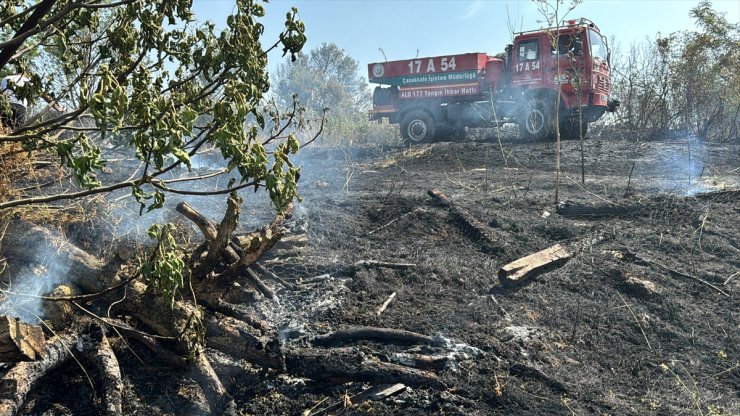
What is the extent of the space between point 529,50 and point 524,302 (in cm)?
1114

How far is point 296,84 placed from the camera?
35781 mm

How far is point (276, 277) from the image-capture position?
15.5ft

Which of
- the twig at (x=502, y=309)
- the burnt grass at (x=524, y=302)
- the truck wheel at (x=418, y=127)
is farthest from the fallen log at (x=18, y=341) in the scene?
the truck wheel at (x=418, y=127)

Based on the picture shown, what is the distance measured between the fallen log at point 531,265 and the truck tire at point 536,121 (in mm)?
9189

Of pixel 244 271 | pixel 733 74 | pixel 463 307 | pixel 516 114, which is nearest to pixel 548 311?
pixel 463 307

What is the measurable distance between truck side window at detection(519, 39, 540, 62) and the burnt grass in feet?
21.5

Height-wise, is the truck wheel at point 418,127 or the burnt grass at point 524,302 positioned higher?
the truck wheel at point 418,127

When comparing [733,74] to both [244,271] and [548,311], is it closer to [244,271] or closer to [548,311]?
[548,311]

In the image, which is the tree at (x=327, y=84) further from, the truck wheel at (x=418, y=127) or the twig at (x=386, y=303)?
the twig at (x=386, y=303)

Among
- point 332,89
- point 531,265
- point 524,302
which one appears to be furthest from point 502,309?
point 332,89

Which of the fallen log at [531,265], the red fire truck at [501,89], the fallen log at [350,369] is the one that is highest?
the red fire truck at [501,89]

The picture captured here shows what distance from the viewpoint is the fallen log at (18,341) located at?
2764mm

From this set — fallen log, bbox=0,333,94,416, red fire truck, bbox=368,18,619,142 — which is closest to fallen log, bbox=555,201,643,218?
fallen log, bbox=0,333,94,416

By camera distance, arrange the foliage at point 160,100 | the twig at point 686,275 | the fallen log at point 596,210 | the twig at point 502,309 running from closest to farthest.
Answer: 1. the foliage at point 160,100
2. the twig at point 502,309
3. the twig at point 686,275
4. the fallen log at point 596,210
